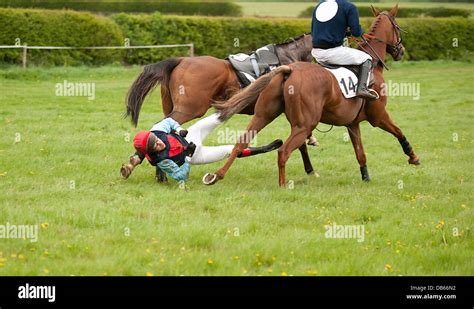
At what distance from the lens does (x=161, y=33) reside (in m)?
28.0

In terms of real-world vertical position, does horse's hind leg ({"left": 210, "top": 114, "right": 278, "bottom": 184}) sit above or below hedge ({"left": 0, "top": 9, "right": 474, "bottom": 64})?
above

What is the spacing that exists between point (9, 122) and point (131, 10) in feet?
54.2

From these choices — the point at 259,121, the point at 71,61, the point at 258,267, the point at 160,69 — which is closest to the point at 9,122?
the point at 160,69

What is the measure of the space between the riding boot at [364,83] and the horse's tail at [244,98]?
1256 millimetres

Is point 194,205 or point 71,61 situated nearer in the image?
point 194,205

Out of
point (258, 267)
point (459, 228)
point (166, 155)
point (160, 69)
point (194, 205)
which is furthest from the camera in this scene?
point (160, 69)

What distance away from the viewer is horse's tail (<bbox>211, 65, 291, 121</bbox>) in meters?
9.39

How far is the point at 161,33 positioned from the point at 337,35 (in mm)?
19058

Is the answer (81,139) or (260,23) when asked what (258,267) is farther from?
(260,23)

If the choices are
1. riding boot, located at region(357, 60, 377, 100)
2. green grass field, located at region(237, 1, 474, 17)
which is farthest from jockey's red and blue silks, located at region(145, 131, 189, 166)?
green grass field, located at region(237, 1, 474, 17)

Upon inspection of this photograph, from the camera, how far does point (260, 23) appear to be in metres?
30.0

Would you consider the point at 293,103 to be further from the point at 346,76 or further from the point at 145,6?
the point at 145,6

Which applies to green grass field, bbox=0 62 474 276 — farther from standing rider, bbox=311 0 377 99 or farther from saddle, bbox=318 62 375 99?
standing rider, bbox=311 0 377 99

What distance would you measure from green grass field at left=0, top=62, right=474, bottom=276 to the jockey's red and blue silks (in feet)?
1.32
